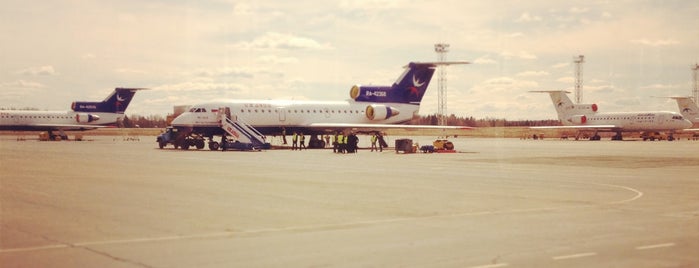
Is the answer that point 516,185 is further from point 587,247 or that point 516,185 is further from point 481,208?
point 587,247

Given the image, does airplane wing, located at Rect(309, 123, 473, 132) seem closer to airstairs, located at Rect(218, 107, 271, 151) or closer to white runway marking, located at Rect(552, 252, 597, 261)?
airstairs, located at Rect(218, 107, 271, 151)

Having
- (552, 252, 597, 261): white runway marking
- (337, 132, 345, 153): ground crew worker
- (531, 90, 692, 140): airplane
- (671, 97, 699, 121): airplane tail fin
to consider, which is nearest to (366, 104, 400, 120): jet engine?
(337, 132, 345, 153): ground crew worker

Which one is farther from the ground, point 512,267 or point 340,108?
point 340,108

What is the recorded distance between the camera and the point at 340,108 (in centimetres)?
5841

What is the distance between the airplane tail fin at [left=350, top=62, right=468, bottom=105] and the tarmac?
115ft

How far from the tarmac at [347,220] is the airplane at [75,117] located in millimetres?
61002

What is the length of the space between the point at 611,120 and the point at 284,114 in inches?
1817

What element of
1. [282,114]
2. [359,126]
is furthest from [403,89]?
[282,114]

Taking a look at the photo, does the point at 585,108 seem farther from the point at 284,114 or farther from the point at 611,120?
the point at 284,114

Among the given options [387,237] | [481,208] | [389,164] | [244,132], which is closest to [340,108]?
[244,132]

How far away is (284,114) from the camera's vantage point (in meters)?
55.0

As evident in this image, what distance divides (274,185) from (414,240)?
33.6ft

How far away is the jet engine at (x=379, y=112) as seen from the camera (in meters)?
58.0

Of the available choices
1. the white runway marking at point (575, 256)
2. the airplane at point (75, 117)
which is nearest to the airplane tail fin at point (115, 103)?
the airplane at point (75, 117)
